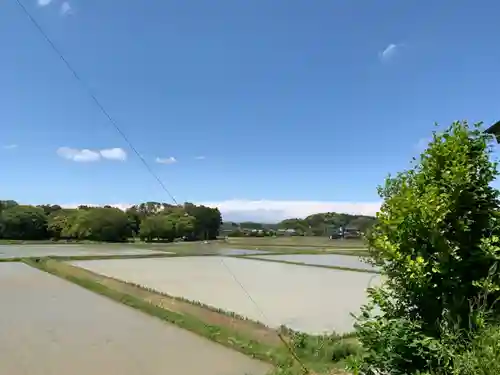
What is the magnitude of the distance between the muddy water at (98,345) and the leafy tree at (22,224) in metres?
44.8

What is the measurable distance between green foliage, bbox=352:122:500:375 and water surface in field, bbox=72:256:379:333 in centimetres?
183

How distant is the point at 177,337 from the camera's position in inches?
272

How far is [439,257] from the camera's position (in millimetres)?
2744

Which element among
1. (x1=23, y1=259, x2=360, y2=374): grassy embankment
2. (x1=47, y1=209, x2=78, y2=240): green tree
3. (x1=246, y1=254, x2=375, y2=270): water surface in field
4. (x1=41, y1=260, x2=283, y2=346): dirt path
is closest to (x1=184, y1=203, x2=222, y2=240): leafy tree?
(x1=47, y1=209, x2=78, y2=240): green tree

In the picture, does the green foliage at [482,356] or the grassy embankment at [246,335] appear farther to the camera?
the grassy embankment at [246,335]

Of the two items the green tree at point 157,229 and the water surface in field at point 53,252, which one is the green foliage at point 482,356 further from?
the green tree at point 157,229

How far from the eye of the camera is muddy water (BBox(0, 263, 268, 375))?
5242mm

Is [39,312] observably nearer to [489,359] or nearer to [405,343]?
[405,343]

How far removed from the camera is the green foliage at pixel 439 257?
8.77 ft

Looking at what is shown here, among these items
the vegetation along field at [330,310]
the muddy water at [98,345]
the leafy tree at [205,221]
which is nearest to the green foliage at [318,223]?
the leafy tree at [205,221]

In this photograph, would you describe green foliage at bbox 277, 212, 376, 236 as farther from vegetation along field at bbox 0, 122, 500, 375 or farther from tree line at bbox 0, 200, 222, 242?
vegetation along field at bbox 0, 122, 500, 375

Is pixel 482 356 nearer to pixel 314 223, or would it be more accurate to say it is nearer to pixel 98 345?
pixel 98 345

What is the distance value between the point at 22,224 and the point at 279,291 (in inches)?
1840

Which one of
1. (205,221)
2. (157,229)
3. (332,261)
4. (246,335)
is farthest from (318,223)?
(246,335)
